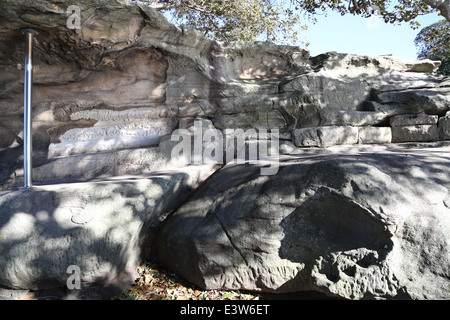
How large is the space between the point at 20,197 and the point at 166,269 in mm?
1654

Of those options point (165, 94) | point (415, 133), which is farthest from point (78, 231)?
point (415, 133)

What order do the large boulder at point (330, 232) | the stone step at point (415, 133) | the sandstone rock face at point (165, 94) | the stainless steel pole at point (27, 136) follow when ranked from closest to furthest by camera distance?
the large boulder at point (330, 232)
the stainless steel pole at point (27, 136)
the sandstone rock face at point (165, 94)
the stone step at point (415, 133)

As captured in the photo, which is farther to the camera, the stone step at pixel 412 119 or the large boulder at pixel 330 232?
the stone step at pixel 412 119

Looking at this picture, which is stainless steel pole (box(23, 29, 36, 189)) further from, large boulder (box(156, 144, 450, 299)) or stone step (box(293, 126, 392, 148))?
stone step (box(293, 126, 392, 148))

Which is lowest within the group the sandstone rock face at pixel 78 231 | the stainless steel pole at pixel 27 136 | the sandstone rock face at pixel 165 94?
the sandstone rock face at pixel 78 231

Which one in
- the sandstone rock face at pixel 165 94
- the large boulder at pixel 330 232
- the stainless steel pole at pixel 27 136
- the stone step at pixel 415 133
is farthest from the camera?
the stone step at pixel 415 133

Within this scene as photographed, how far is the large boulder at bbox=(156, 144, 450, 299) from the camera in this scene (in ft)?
8.36

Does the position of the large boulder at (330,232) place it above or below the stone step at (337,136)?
below

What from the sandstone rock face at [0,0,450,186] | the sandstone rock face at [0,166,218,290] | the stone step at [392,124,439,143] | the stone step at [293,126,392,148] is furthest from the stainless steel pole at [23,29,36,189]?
the stone step at [392,124,439,143]

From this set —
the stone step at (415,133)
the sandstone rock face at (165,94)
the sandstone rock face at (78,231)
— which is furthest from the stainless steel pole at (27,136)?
the stone step at (415,133)

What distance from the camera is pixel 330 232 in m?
2.86

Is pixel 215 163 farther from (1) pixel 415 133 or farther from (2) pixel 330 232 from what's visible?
(1) pixel 415 133

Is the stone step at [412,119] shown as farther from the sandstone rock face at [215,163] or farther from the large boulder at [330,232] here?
the large boulder at [330,232]

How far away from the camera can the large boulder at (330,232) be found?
2549 millimetres
